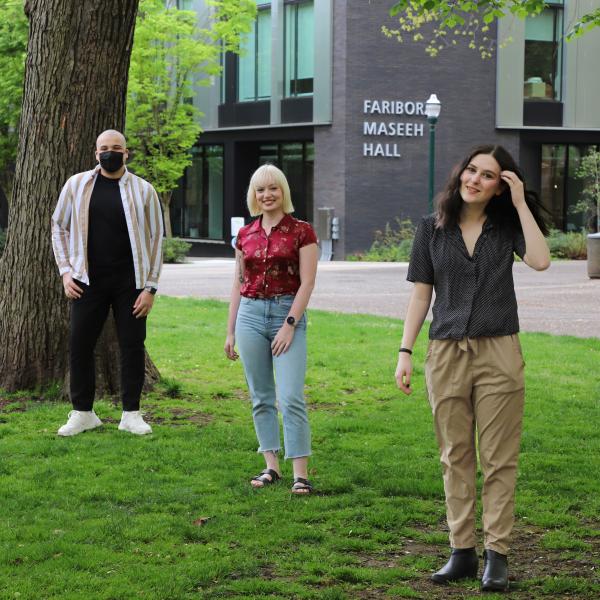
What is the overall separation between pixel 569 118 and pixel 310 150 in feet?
26.5

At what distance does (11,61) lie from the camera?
100 feet

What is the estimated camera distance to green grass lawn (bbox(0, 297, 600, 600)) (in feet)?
16.9

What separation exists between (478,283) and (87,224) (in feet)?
12.0

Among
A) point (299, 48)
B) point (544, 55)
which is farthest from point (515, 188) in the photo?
point (544, 55)

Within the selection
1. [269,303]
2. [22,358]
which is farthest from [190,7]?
[269,303]

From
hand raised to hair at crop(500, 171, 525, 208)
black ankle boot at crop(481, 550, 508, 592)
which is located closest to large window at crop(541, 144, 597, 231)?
hand raised to hair at crop(500, 171, 525, 208)

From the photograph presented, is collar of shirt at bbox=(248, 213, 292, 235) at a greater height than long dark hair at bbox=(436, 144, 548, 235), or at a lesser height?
lesser

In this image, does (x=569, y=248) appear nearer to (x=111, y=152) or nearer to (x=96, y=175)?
(x=96, y=175)

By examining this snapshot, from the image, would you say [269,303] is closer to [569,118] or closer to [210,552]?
[210,552]

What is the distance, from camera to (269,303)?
6.61m

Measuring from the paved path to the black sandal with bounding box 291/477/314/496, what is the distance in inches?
345

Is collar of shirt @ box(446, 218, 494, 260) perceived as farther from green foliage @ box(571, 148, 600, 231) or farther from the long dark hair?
green foliage @ box(571, 148, 600, 231)

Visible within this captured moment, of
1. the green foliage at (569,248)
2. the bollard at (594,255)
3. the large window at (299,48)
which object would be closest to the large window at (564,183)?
the green foliage at (569,248)

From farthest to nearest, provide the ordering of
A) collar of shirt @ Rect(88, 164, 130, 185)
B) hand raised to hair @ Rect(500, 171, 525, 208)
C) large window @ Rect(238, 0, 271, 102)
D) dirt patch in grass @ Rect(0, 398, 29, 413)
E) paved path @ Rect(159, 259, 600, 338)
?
large window @ Rect(238, 0, 271, 102)
paved path @ Rect(159, 259, 600, 338)
dirt patch in grass @ Rect(0, 398, 29, 413)
collar of shirt @ Rect(88, 164, 130, 185)
hand raised to hair @ Rect(500, 171, 525, 208)
